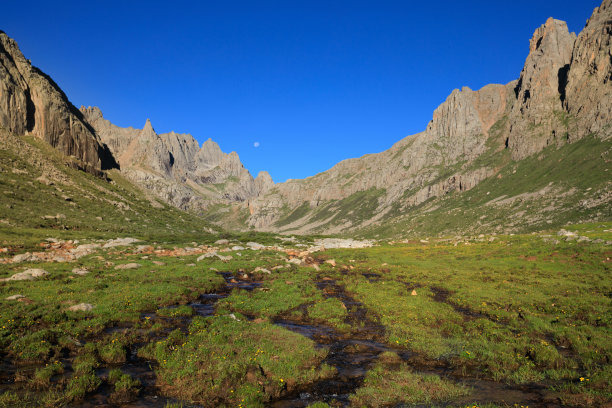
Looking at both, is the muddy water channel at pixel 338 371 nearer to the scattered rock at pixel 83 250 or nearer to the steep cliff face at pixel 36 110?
the scattered rock at pixel 83 250

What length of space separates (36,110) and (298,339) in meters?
169

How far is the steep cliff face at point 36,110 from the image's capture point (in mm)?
118938

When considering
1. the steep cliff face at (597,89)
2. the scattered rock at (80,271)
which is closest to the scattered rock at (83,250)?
the scattered rock at (80,271)

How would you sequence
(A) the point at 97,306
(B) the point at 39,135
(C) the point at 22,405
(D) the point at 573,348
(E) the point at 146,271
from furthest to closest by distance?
(B) the point at 39,135 → (E) the point at 146,271 → (A) the point at 97,306 → (D) the point at 573,348 → (C) the point at 22,405

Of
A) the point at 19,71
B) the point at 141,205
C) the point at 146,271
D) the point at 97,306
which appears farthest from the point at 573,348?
the point at 19,71

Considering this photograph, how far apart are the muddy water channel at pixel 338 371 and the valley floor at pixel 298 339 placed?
10 cm

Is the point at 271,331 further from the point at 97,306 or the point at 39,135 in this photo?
the point at 39,135

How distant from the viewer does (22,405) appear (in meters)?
12.5

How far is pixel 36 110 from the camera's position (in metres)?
130

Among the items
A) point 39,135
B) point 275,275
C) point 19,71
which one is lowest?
point 275,275

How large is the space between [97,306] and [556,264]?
206 ft

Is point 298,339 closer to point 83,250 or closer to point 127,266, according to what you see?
point 127,266

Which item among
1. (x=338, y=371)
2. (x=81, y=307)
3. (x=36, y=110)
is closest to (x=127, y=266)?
(x=81, y=307)

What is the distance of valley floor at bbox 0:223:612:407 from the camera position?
1493cm
